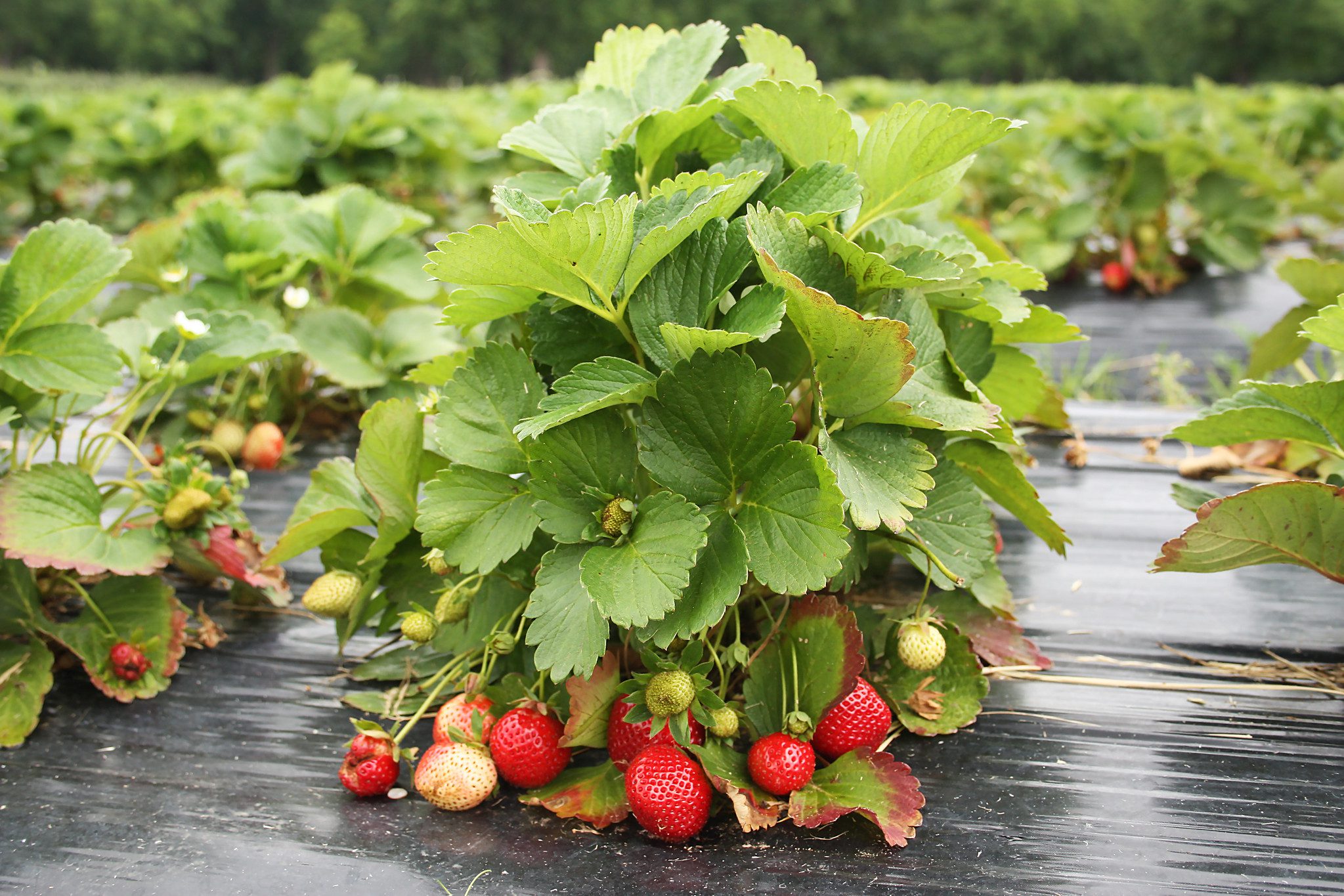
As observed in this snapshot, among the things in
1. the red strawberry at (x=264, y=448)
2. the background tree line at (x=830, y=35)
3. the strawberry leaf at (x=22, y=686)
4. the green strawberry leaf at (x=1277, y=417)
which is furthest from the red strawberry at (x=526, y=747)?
the background tree line at (x=830, y=35)

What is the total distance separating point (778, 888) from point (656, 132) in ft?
3.08

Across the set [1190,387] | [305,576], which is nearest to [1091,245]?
[1190,387]

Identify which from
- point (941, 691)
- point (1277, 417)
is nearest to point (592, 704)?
point (941, 691)

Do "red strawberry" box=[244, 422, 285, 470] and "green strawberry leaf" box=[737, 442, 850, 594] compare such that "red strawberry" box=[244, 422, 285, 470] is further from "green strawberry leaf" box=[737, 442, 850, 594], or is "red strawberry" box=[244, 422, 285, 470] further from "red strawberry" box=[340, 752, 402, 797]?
"green strawberry leaf" box=[737, 442, 850, 594]

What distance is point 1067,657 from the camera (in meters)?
1.50

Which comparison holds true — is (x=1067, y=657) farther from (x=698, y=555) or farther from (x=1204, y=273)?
(x=1204, y=273)

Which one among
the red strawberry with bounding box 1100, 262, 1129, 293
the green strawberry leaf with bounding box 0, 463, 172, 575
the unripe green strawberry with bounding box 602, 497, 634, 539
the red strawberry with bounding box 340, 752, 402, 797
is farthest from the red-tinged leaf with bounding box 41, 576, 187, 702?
the red strawberry with bounding box 1100, 262, 1129, 293

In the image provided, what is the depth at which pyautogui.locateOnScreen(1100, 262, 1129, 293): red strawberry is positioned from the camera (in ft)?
13.3

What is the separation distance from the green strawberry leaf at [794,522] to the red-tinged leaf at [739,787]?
24 centimetres

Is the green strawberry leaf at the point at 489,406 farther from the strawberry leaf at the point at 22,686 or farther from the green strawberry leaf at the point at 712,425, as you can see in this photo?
the strawberry leaf at the point at 22,686

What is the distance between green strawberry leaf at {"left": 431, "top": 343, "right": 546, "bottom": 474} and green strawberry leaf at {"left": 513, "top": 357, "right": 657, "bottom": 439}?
133 mm

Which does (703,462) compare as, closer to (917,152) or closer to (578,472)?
(578,472)

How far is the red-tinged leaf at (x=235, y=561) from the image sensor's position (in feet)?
5.37

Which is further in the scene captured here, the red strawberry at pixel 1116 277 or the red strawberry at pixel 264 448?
the red strawberry at pixel 1116 277
